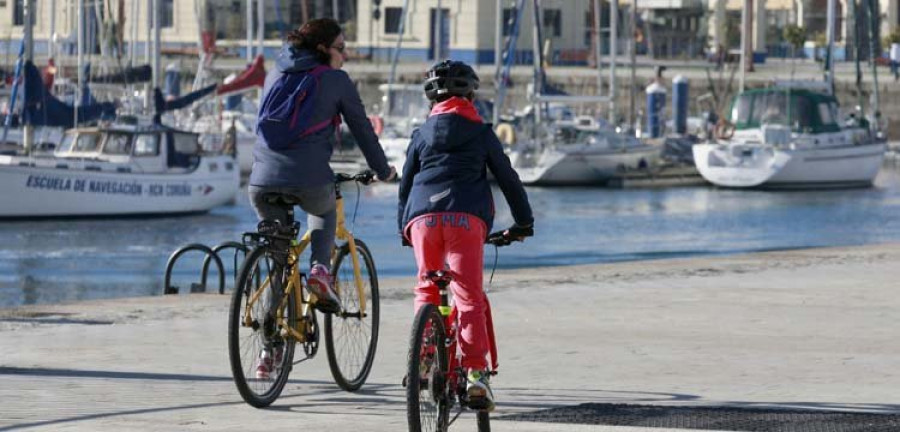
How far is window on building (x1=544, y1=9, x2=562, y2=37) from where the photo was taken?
8519 cm

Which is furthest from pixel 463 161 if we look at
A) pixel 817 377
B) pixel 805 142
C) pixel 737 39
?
pixel 737 39

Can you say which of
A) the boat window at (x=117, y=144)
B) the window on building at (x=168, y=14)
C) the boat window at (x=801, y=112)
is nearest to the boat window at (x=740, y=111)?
the boat window at (x=801, y=112)

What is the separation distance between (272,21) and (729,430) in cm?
7947

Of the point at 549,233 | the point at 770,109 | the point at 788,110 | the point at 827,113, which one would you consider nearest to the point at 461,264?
the point at 549,233

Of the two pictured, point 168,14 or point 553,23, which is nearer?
point 553,23

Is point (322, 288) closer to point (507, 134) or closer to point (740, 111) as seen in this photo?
point (740, 111)

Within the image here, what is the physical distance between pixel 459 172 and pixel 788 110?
42.4 metres

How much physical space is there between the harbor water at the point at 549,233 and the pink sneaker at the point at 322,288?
53.2ft

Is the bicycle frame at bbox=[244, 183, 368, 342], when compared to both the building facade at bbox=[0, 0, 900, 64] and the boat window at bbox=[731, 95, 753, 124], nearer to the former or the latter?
the boat window at bbox=[731, 95, 753, 124]

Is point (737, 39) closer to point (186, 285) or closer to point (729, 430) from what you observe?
point (186, 285)

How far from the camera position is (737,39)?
96688mm

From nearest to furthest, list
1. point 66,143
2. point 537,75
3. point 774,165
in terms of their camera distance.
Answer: point 66,143
point 774,165
point 537,75

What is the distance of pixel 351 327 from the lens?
10047 millimetres

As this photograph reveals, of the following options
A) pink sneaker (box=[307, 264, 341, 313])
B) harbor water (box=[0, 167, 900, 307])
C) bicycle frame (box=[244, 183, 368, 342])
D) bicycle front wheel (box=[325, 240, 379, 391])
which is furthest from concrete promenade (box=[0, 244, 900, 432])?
harbor water (box=[0, 167, 900, 307])
